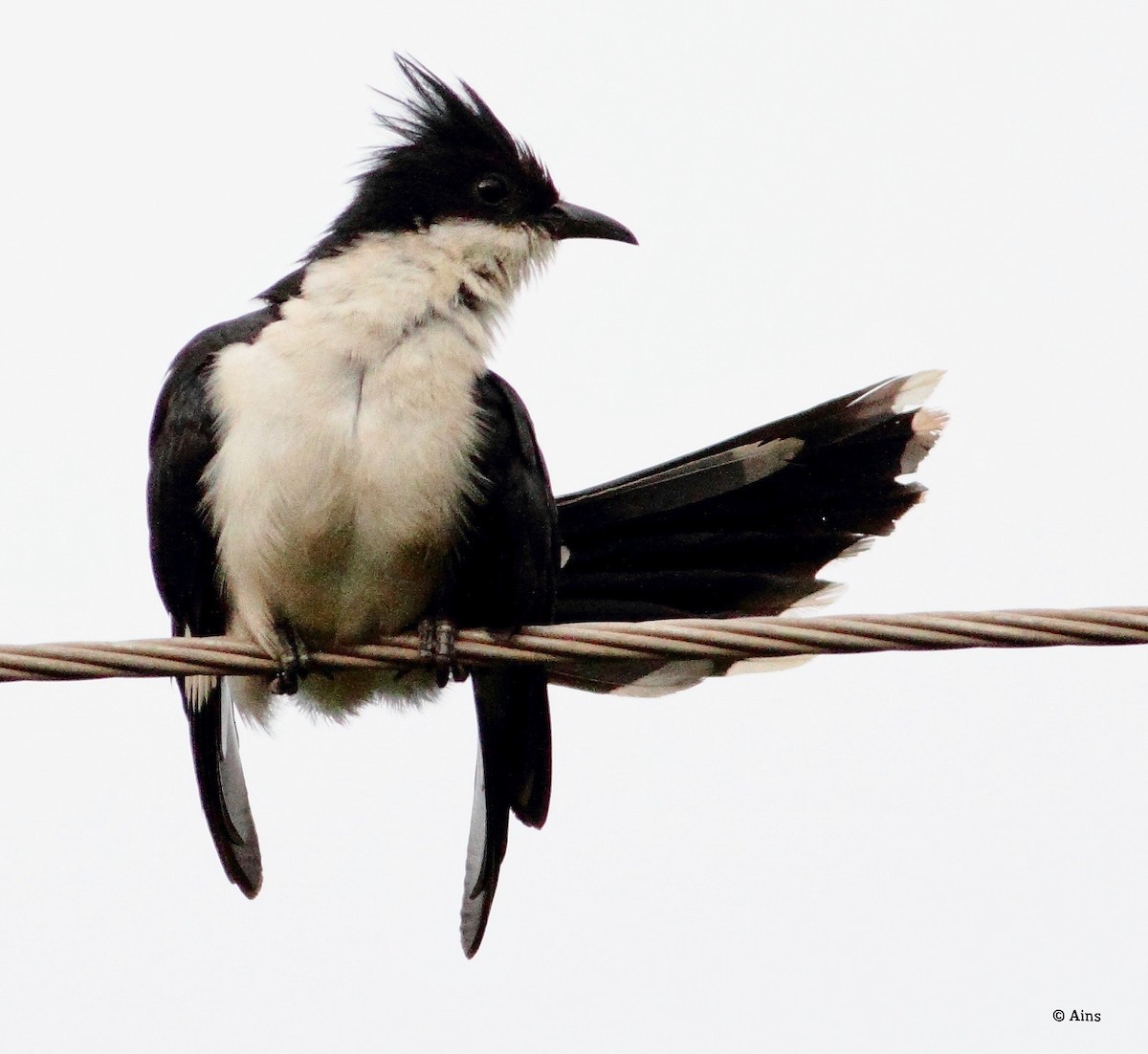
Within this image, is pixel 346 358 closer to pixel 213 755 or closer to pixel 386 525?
pixel 386 525

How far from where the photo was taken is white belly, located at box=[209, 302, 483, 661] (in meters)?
4.39

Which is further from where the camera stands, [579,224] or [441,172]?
[579,224]

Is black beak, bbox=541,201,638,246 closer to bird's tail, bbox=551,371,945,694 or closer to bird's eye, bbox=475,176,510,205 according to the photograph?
bird's eye, bbox=475,176,510,205

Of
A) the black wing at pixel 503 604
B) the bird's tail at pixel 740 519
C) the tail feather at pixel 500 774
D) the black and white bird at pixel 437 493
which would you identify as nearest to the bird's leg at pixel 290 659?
the black and white bird at pixel 437 493

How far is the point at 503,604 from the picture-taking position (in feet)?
15.2

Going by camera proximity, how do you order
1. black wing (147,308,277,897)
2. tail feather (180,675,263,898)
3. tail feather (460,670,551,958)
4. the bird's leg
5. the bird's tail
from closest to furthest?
the bird's leg → black wing (147,308,277,897) → tail feather (460,670,551,958) → tail feather (180,675,263,898) → the bird's tail

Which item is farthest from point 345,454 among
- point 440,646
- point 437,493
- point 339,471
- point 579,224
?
point 579,224

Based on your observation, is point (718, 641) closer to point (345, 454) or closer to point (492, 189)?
point (345, 454)

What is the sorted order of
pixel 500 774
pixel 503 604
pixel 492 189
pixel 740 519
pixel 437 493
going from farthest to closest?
pixel 740 519, pixel 492 189, pixel 500 774, pixel 503 604, pixel 437 493

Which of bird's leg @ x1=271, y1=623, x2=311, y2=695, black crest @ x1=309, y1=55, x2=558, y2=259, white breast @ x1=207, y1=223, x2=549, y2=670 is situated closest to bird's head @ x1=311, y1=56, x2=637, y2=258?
black crest @ x1=309, y1=55, x2=558, y2=259

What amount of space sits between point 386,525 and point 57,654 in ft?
3.65

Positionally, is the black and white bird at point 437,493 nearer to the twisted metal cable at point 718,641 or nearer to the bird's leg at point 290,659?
the bird's leg at point 290,659

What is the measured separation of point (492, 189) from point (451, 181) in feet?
0.45

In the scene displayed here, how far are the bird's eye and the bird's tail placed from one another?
0.96 m
